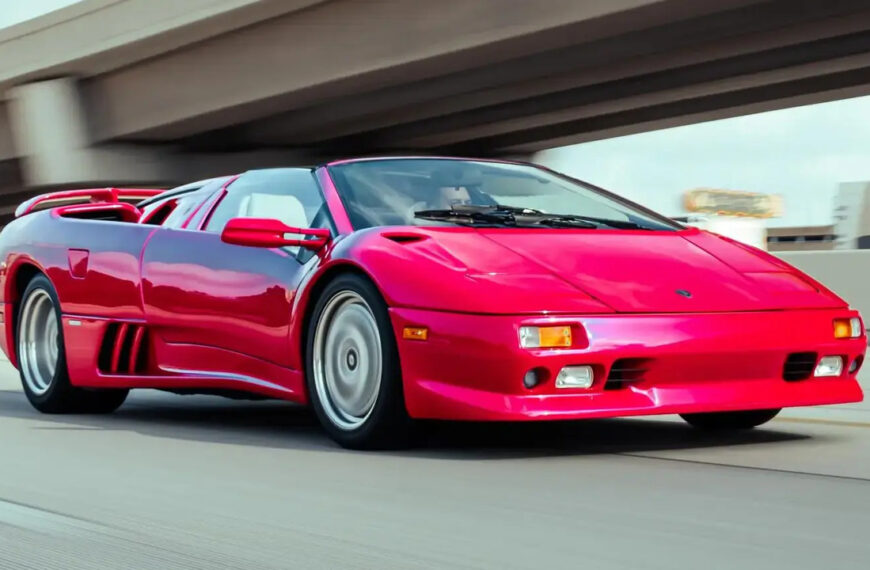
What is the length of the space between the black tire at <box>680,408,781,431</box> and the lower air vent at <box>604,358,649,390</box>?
1.04 metres

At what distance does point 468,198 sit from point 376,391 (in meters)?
1.11

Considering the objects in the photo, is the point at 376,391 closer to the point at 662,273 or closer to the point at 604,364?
the point at 604,364

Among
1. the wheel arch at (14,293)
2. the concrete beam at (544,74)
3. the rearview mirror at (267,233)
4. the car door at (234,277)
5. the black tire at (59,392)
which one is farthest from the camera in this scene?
the concrete beam at (544,74)

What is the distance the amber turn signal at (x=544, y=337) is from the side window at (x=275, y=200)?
132 centimetres

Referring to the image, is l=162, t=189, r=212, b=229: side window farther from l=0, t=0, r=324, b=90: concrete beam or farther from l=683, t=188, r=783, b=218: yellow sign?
l=683, t=188, r=783, b=218: yellow sign

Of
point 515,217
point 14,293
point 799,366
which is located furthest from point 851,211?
point 799,366

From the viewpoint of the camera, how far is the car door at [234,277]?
6.23 m

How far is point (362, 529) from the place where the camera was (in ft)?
13.6

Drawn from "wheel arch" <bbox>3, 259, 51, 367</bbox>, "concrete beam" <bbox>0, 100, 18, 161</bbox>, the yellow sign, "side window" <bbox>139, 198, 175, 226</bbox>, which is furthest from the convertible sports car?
the yellow sign

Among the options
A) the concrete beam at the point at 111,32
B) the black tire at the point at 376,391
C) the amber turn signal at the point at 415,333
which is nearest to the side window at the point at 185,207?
the black tire at the point at 376,391

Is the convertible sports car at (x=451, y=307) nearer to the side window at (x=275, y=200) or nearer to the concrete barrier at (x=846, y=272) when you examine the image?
the side window at (x=275, y=200)

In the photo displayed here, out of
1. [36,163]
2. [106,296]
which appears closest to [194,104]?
[36,163]

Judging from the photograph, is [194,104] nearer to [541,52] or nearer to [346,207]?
[541,52]

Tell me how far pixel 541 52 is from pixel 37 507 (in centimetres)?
2131
